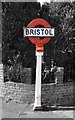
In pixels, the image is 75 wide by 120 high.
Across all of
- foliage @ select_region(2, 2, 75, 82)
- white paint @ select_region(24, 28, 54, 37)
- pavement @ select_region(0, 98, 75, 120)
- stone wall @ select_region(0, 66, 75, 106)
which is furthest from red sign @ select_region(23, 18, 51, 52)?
pavement @ select_region(0, 98, 75, 120)

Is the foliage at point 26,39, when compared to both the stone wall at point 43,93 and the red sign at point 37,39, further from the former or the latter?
the red sign at point 37,39

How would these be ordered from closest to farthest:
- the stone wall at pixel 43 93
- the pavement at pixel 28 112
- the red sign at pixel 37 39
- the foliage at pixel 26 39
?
→ the pavement at pixel 28 112 → the red sign at pixel 37 39 → the stone wall at pixel 43 93 → the foliage at pixel 26 39

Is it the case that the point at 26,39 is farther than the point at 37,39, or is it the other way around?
the point at 26,39

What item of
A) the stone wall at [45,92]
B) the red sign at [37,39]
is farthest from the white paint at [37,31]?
the stone wall at [45,92]

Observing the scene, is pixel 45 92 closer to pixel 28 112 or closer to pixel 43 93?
pixel 43 93

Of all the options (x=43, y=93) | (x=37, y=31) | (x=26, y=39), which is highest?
(x=37, y=31)

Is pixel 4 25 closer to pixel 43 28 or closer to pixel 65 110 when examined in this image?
pixel 43 28

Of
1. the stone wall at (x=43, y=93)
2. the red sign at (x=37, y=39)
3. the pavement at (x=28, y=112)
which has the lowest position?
the pavement at (x=28, y=112)

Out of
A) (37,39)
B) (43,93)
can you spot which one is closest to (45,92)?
(43,93)

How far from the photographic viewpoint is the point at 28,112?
8.41 m

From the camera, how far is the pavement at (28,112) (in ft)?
26.3

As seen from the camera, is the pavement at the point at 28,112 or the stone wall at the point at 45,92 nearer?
the pavement at the point at 28,112

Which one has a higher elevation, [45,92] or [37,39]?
[37,39]

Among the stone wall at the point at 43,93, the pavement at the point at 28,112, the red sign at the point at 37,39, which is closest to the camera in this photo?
the pavement at the point at 28,112
